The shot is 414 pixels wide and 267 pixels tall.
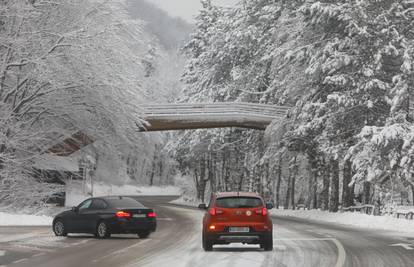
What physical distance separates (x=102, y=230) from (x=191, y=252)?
6.38m

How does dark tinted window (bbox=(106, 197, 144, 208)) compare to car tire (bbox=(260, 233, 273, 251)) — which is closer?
car tire (bbox=(260, 233, 273, 251))

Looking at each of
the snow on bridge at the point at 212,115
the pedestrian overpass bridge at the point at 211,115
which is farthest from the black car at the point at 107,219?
the snow on bridge at the point at 212,115

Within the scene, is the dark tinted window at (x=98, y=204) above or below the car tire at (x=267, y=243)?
above

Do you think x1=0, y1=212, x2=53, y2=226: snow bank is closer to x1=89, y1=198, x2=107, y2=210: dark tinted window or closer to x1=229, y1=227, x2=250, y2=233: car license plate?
x1=89, y1=198, x2=107, y2=210: dark tinted window

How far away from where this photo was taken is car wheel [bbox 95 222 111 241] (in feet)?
74.1

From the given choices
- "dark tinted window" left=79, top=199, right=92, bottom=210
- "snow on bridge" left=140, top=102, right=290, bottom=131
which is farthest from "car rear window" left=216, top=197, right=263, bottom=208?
"snow on bridge" left=140, top=102, right=290, bottom=131

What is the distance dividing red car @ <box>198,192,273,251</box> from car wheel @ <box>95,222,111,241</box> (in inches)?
231

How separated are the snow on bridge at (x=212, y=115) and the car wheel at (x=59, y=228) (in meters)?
20.6

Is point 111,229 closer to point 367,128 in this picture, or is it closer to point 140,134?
point 367,128

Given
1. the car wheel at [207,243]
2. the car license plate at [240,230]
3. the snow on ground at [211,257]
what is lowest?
the snow on ground at [211,257]

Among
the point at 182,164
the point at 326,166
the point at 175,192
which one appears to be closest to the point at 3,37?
the point at 326,166

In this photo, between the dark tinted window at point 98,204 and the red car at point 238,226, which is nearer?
the red car at point 238,226

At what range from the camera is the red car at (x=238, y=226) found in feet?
56.6

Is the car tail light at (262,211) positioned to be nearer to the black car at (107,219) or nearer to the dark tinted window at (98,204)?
the black car at (107,219)
